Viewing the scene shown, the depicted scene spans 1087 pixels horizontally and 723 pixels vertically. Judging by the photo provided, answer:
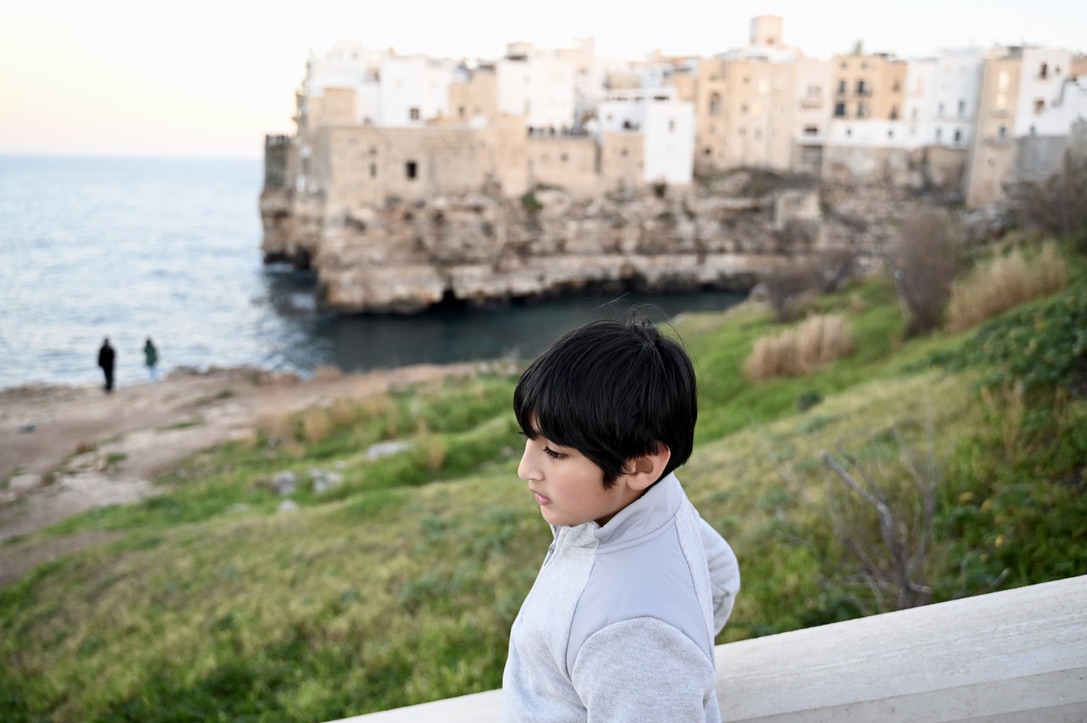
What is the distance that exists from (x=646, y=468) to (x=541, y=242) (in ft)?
109

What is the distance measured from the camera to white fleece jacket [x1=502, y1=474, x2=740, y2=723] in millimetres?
1137

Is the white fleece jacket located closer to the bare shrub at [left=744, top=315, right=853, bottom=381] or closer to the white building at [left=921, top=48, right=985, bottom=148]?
the bare shrub at [left=744, top=315, right=853, bottom=381]

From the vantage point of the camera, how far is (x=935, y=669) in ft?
4.81

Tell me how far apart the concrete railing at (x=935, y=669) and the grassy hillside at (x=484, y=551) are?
0.61 metres

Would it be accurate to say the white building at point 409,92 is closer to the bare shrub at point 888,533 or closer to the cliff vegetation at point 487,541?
the cliff vegetation at point 487,541

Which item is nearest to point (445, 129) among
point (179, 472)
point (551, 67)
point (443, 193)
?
point (443, 193)

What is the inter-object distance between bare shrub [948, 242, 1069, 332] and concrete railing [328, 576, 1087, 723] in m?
8.46

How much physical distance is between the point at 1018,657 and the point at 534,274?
107 ft

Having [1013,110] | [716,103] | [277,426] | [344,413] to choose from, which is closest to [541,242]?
[716,103]

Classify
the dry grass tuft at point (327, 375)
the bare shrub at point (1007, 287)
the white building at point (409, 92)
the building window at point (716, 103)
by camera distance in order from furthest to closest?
the building window at point (716, 103), the white building at point (409, 92), the dry grass tuft at point (327, 375), the bare shrub at point (1007, 287)

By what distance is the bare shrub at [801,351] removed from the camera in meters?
10.5

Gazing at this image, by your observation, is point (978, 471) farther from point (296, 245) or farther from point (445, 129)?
point (296, 245)

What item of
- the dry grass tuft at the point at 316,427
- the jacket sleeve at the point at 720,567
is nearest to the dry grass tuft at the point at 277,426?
the dry grass tuft at the point at 316,427

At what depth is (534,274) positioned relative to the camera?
33.9 meters
